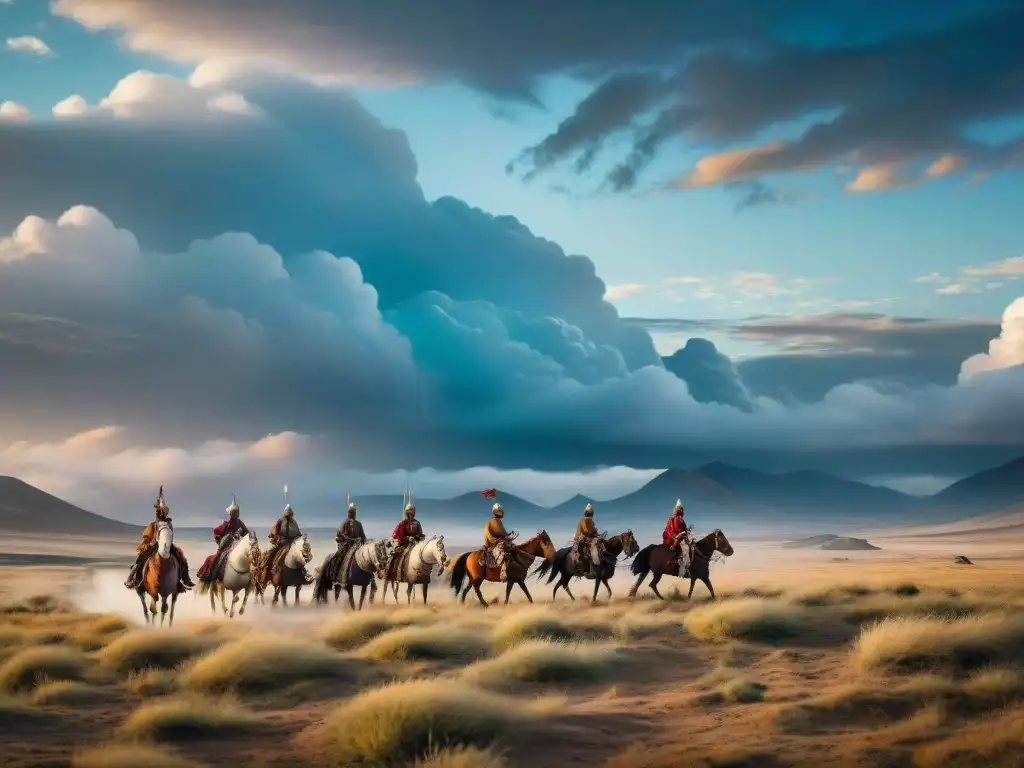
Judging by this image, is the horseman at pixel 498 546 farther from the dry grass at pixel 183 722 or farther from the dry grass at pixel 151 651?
the dry grass at pixel 183 722

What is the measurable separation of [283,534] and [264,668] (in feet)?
42.0

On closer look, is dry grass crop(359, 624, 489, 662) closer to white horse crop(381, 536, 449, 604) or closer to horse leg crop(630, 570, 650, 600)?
white horse crop(381, 536, 449, 604)

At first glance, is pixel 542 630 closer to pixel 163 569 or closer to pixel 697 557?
pixel 697 557

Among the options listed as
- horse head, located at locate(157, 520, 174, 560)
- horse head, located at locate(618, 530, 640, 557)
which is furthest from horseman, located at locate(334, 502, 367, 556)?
horse head, located at locate(618, 530, 640, 557)

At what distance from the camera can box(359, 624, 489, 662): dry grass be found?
72.3 ft

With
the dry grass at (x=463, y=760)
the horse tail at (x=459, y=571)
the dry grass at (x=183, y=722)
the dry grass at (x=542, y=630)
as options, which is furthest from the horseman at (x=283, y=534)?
the dry grass at (x=463, y=760)

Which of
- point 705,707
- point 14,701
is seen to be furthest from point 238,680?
point 705,707

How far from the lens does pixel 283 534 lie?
106 feet

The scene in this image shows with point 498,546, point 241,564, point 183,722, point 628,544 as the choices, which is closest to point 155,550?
point 241,564

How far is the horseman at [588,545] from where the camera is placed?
32875mm

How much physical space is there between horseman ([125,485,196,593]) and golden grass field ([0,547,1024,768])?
1469 mm

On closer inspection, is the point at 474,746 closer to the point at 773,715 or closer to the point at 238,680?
the point at 773,715

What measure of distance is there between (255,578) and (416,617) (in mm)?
7904

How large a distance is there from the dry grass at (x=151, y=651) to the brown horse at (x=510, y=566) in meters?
9.89
